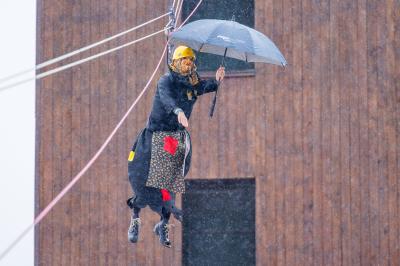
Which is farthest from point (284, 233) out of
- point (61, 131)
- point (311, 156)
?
point (61, 131)

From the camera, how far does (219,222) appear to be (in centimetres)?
1178

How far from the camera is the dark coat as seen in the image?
22.3ft

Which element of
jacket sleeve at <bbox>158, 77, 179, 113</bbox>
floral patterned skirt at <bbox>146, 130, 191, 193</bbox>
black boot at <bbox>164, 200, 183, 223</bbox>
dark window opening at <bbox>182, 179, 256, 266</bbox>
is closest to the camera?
jacket sleeve at <bbox>158, 77, 179, 113</bbox>

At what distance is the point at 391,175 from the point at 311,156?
1.22 meters

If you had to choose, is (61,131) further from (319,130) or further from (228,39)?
(228,39)

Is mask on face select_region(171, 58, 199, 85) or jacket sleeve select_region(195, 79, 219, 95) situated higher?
mask on face select_region(171, 58, 199, 85)

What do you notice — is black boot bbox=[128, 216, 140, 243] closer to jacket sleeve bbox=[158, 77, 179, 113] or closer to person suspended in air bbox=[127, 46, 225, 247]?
person suspended in air bbox=[127, 46, 225, 247]

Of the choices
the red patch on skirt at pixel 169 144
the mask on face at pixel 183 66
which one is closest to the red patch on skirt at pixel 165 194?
the red patch on skirt at pixel 169 144

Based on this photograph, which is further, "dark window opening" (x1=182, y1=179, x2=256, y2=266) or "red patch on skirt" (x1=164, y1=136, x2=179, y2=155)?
"dark window opening" (x1=182, y1=179, x2=256, y2=266)

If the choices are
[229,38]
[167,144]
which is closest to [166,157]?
[167,144]

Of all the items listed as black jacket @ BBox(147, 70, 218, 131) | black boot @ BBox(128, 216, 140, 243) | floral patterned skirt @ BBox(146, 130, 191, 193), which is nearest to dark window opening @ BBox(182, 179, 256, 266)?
black boot @ BBox(128, 216, 140, 243)

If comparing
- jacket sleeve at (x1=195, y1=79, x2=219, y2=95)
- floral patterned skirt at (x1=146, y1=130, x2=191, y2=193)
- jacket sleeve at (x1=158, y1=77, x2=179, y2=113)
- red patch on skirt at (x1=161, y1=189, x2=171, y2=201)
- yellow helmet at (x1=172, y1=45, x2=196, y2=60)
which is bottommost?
red patch on skirt at (x1=161, y1=189, x2=171, y2=201)

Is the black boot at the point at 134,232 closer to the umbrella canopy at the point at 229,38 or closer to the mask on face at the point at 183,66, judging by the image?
the mask on face at the point at 183,66

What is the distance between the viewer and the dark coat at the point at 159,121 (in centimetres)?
680
